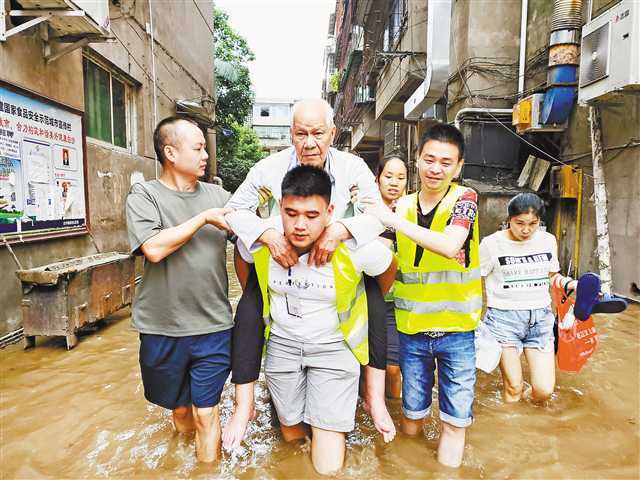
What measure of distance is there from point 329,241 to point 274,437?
1.67 m

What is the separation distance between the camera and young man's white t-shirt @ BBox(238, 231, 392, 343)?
245 centimetres

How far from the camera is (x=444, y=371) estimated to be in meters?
2.71

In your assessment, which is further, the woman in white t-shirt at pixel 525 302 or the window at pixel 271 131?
the window at pixel 271 131

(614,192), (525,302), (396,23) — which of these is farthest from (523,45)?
(525,302)

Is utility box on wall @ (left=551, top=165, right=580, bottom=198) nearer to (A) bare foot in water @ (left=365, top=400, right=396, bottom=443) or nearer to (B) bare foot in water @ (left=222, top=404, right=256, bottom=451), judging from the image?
(A) bare foot in water @ (left=365, top=400, right=396, bottom=443)

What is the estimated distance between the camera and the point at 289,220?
7.63 ft

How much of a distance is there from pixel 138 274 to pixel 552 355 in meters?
6.63

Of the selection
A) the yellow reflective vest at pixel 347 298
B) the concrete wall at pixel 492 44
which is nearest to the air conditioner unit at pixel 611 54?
the concrete wall at pixel 492 44

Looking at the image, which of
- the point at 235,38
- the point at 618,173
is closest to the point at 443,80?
the point at 618,173

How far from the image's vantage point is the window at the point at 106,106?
23.0ft

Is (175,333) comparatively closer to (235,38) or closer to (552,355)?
(552,355)

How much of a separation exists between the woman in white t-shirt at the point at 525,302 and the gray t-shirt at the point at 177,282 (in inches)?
86.3

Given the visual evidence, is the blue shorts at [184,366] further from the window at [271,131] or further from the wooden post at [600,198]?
the window at [271,131]

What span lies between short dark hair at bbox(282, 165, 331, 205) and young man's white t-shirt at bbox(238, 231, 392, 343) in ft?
1.11
